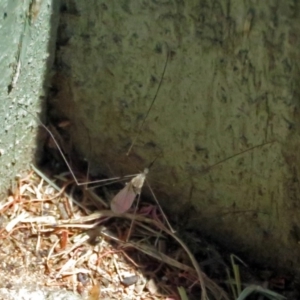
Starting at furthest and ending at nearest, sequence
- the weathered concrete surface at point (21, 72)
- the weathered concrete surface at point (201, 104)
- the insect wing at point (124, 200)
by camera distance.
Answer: the insect wing at point (124, 200) < the weathered concrete surface at point (21, 72) < the weathered concrete surface at point (201, 104)

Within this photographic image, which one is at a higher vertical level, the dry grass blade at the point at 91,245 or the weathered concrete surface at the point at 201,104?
Answer: the weathered concrete surface at the point at 201,104

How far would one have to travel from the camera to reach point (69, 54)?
6.61 feet

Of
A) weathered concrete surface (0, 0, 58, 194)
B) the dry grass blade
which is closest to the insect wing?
the dry grass blade

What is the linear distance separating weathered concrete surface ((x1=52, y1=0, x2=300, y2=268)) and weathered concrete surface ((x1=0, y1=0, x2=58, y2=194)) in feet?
0.17

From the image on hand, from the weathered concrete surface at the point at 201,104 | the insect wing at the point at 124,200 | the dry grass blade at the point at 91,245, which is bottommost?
the dry grass blade at the point at 91,245

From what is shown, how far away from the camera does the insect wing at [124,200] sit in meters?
2.01

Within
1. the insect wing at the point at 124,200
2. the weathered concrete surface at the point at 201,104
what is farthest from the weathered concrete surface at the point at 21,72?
the insect wing at the point at 124,200

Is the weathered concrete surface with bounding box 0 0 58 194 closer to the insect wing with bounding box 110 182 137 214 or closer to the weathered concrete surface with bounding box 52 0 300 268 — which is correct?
the weathered concrete surface with bounding box 52 0 300 268

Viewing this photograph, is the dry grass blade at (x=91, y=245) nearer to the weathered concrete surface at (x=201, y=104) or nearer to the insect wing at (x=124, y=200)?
the insect wing at (x=124, y=200)

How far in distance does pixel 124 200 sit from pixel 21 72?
1.30 ft

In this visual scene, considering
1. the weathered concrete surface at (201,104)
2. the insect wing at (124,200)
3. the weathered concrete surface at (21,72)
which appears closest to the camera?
the weathered concrete surface at (201,104)

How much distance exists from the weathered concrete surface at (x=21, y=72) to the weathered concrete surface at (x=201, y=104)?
5 cm

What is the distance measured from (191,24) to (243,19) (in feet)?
0.45

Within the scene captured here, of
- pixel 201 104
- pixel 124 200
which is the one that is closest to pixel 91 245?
pixel 124 200
